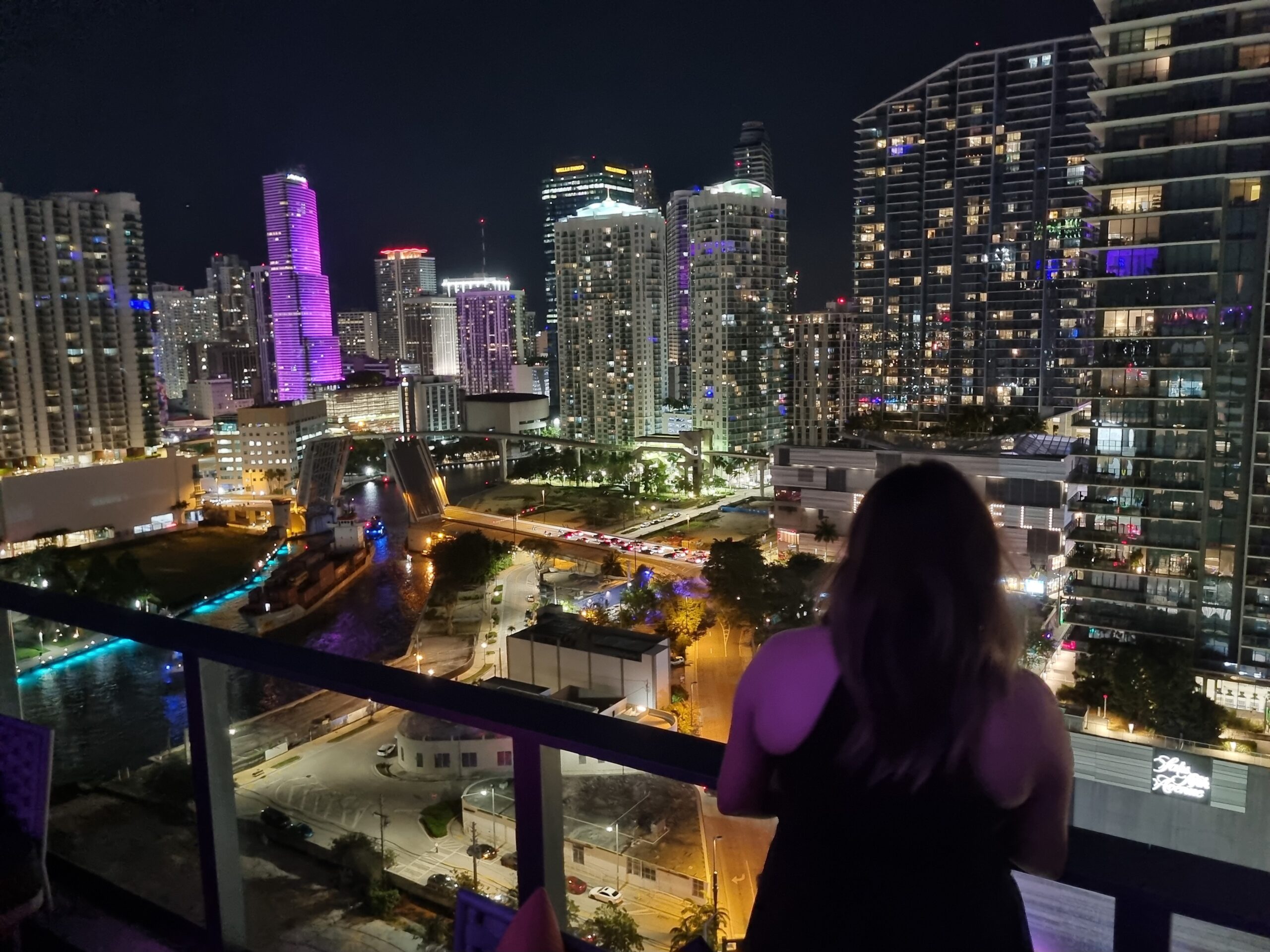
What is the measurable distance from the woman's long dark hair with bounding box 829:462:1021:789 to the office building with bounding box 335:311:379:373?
5250 cm

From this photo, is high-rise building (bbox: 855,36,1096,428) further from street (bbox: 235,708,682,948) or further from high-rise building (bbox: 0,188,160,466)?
street (bbox: 235,708,682,948)

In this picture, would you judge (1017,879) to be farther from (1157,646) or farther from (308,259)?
(308,259)

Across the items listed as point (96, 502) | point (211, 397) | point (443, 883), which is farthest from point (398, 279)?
point (443, 883)

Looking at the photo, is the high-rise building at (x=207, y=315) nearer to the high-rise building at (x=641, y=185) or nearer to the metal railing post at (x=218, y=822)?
the high-rise building at (x=641, y=185)

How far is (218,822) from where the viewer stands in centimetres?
80

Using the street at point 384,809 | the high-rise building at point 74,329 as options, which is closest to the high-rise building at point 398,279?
the high-rise building at point 74,329

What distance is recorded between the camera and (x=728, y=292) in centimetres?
1931

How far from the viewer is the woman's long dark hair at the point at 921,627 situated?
38 cm

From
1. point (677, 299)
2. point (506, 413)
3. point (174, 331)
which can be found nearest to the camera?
point (506, 413)

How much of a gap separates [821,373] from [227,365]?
26.7m

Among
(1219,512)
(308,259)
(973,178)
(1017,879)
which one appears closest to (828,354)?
(973,178)

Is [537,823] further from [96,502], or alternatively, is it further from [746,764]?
[96,502]

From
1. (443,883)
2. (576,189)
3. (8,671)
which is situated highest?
(576,189)

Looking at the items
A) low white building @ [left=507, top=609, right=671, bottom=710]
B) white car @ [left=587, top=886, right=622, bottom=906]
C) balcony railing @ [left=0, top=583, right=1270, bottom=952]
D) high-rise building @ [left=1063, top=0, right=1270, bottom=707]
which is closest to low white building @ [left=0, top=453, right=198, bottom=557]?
low white building @ [left=507, top=609, right=671, bottom=710]
